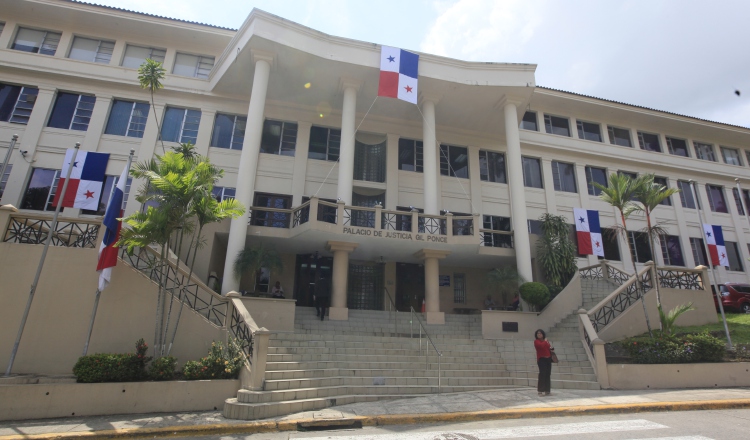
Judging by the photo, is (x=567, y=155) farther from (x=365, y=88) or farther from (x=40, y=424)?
(x=40, y=424)

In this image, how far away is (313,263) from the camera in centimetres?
1847

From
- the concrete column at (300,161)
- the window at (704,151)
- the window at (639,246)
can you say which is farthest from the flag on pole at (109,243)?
the window at (704,151)

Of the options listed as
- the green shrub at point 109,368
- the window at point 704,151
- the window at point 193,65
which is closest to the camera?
the green shrub at point 109,368

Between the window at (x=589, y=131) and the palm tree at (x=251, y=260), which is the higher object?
the window at (x=589, y=131)

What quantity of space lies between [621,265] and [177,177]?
2281 cm

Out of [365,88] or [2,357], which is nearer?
[2,357]

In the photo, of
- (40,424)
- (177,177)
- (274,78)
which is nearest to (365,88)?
(274,78)

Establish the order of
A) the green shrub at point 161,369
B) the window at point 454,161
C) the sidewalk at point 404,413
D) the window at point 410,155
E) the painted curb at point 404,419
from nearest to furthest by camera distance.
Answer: the painted curb at point 404,419, the sidewalk at point 404,413, the green shrub at point 161,369, the window at point 410,155, the window at point 454,161

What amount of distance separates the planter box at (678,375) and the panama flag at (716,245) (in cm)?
1433

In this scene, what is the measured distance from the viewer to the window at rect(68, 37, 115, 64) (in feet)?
63.8

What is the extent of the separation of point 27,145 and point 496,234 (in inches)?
866

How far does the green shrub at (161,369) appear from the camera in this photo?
29.2 ft

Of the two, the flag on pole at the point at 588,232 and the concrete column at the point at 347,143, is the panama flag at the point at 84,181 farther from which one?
the flag on pole at the point at 588,232

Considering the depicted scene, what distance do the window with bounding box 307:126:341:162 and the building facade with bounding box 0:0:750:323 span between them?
8 centimetres
